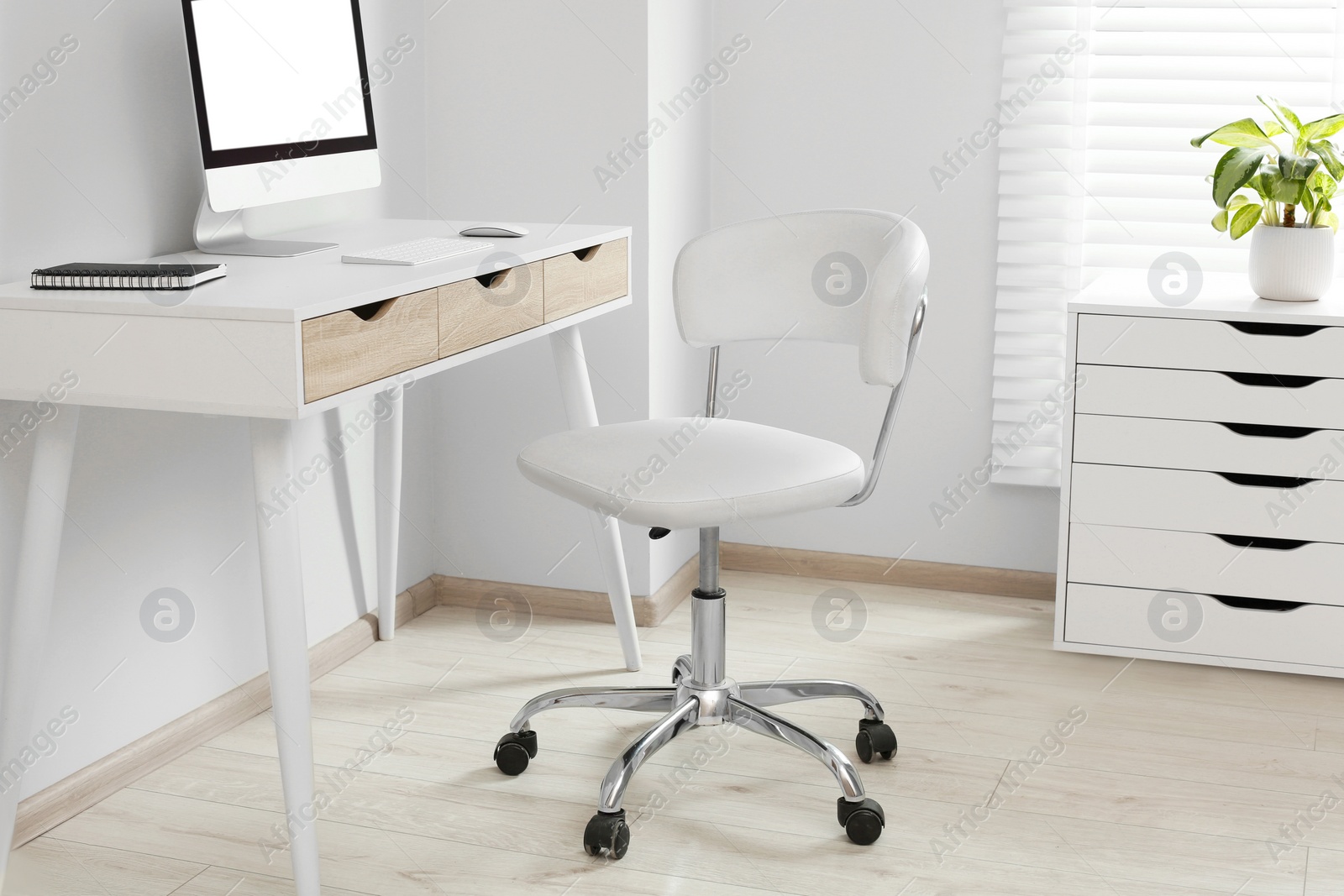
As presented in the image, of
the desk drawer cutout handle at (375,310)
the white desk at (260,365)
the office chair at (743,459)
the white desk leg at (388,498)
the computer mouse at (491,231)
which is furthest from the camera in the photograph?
the white desk leg at (388,498)

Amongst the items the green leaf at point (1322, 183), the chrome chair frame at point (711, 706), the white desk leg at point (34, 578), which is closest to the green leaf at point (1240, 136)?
the green leaf at point (1322, 183)

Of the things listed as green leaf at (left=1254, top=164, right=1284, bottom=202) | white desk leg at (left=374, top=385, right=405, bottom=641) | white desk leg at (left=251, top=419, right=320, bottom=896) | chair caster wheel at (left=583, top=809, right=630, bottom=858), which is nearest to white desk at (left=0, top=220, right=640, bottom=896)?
white desk leg at (left=251, top=419, right=320, bottom=896)

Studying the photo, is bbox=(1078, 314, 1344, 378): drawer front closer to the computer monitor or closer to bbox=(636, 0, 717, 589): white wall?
bbox=(636, 0, 717, 589): white wall

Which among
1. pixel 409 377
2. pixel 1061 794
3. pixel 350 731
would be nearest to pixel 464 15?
pixel 409 377

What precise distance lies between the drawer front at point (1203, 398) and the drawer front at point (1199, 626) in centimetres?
34

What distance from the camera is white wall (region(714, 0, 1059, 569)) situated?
2.90 meters

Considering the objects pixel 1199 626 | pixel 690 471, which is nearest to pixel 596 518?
pixel 690 471

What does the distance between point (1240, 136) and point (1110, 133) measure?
36 cm

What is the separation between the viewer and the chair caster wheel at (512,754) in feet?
6.88

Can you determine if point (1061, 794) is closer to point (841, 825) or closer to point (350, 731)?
point (841, 825)

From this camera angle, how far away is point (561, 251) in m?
2.22

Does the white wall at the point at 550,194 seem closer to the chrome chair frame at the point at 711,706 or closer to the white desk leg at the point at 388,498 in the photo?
the white desk leg at the point at 388,498

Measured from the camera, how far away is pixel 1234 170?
239 centimetres

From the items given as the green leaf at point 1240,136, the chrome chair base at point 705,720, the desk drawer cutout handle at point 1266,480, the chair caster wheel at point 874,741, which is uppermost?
the green leaf at point 1240,136
